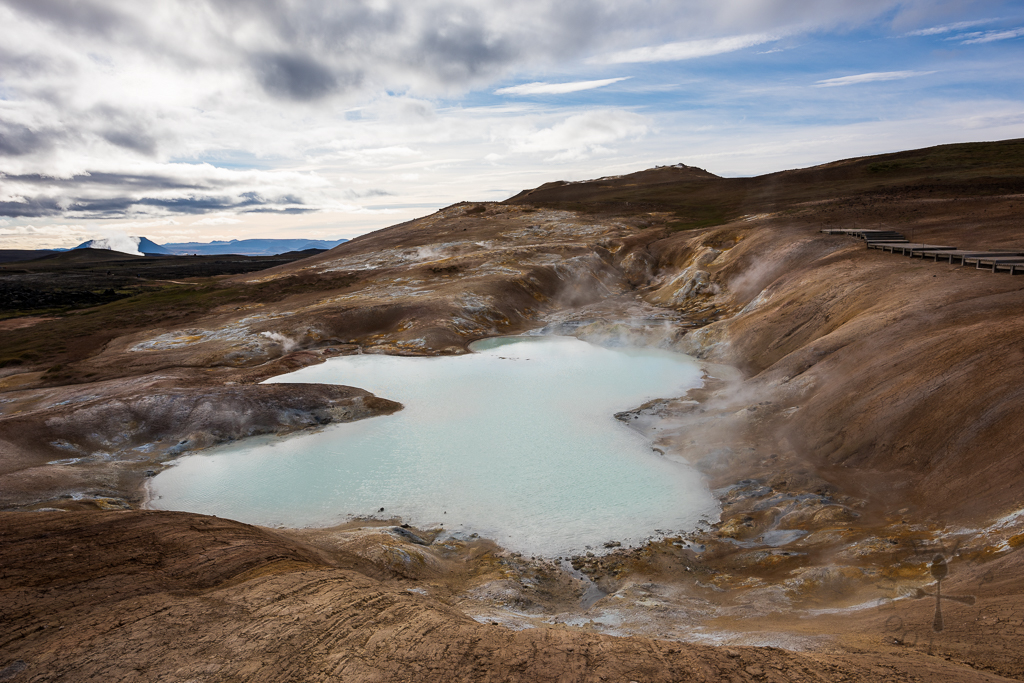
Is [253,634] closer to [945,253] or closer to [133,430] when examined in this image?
[133,430]

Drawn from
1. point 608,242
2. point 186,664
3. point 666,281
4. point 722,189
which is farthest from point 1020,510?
point 722,189

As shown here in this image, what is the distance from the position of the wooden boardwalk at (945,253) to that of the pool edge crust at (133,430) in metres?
26.6

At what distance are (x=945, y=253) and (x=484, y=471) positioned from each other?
25.1 m

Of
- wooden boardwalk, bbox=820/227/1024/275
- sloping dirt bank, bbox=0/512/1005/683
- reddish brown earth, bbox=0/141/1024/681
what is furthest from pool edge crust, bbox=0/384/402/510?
wooden boardwalk, bbox=820/227/1024/275

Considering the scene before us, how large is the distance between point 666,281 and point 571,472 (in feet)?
109

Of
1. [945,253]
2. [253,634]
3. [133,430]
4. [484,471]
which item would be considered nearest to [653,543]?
[484,471]

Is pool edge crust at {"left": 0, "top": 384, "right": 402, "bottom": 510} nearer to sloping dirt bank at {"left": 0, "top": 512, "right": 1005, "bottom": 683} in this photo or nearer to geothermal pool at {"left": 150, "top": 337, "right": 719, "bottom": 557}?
geothermal pool at {"left": 150, "top": 337, "right": 719, "bottom": 557}

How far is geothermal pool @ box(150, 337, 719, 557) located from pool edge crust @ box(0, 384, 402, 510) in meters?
0.93

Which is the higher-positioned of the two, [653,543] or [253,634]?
[253,634]

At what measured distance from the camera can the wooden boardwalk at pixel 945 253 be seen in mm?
22094

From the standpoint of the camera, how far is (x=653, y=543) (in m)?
13.7

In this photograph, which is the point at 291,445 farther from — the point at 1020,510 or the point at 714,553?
the point at 1020,510

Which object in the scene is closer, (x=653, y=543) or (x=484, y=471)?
(x=653, y=543)

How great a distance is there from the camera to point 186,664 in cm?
712
